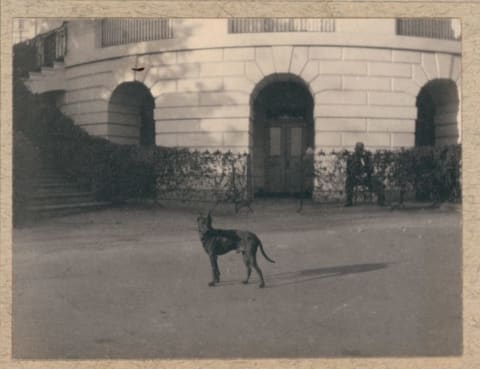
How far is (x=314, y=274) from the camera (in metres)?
5.14

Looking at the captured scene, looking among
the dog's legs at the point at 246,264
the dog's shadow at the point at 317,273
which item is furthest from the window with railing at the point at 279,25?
the dog's shadow at the point at 317,273

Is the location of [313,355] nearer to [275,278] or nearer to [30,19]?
[275,278]

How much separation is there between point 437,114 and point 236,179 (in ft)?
7.27

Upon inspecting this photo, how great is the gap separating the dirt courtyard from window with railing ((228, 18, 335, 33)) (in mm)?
1829

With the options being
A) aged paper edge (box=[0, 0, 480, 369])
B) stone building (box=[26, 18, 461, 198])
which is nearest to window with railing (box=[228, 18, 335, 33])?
stone building (box=[26, 18, 461, 198])

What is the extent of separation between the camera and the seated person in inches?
210

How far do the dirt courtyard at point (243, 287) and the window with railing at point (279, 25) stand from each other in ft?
6.00

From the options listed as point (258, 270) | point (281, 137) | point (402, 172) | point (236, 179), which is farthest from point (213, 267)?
point (402, 172)

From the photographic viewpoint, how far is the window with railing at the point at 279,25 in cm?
505

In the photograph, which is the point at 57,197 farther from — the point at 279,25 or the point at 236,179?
the point at 279,25

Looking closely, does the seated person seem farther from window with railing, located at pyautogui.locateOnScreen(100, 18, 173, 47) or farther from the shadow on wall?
window with railing, located at pyautogui.locateOnScreen(100, 18, 173, 47)

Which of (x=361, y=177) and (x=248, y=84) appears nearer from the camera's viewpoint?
(x=361, y=177)

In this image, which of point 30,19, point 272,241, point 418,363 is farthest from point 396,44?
point 30,19

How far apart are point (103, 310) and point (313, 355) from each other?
202cm
